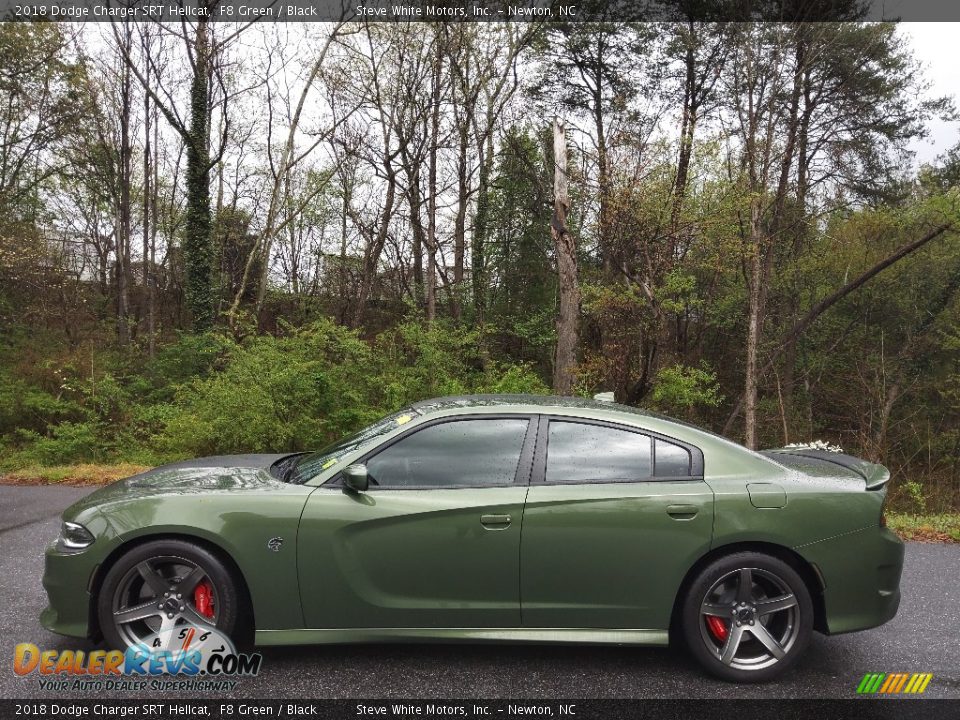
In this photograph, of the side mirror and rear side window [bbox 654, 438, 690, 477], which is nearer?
the side mirror

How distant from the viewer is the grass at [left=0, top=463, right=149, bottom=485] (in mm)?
8273

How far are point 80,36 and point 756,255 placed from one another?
20717 mm

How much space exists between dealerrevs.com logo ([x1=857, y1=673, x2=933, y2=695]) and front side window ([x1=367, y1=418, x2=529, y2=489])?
2024 millimetres

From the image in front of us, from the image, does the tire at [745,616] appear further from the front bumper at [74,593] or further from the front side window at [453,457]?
the front bumper at [74,593]

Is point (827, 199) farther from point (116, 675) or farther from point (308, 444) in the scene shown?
point (116, 675)

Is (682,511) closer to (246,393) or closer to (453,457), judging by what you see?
(453,457)

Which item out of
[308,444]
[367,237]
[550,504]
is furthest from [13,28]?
[550,504]

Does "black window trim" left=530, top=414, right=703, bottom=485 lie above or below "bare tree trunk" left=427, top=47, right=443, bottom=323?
below

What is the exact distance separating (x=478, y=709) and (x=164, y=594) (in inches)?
65.0

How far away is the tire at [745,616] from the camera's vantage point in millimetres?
3088

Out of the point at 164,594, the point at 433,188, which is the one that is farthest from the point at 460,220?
the point at 164,594

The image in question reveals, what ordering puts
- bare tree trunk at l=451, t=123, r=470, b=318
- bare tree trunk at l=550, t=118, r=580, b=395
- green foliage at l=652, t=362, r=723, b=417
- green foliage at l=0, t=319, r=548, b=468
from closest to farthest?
green foliage at l=0, t=319, r=548, b=468 → bare tree trunk at l=550, t=118, r=580, b=395 → green foliage at l=652, t=362, r=723, b=417 → bare tree trunk at l=451, t=123, r=470, b=318

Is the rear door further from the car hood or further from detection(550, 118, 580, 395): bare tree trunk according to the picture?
detection(550, 118, 580, 395): bare tree trunk

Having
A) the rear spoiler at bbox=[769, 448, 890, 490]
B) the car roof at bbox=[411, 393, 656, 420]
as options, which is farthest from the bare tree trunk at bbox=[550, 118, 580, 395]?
the car roof at bbox=[411, 393, 656, 420]
